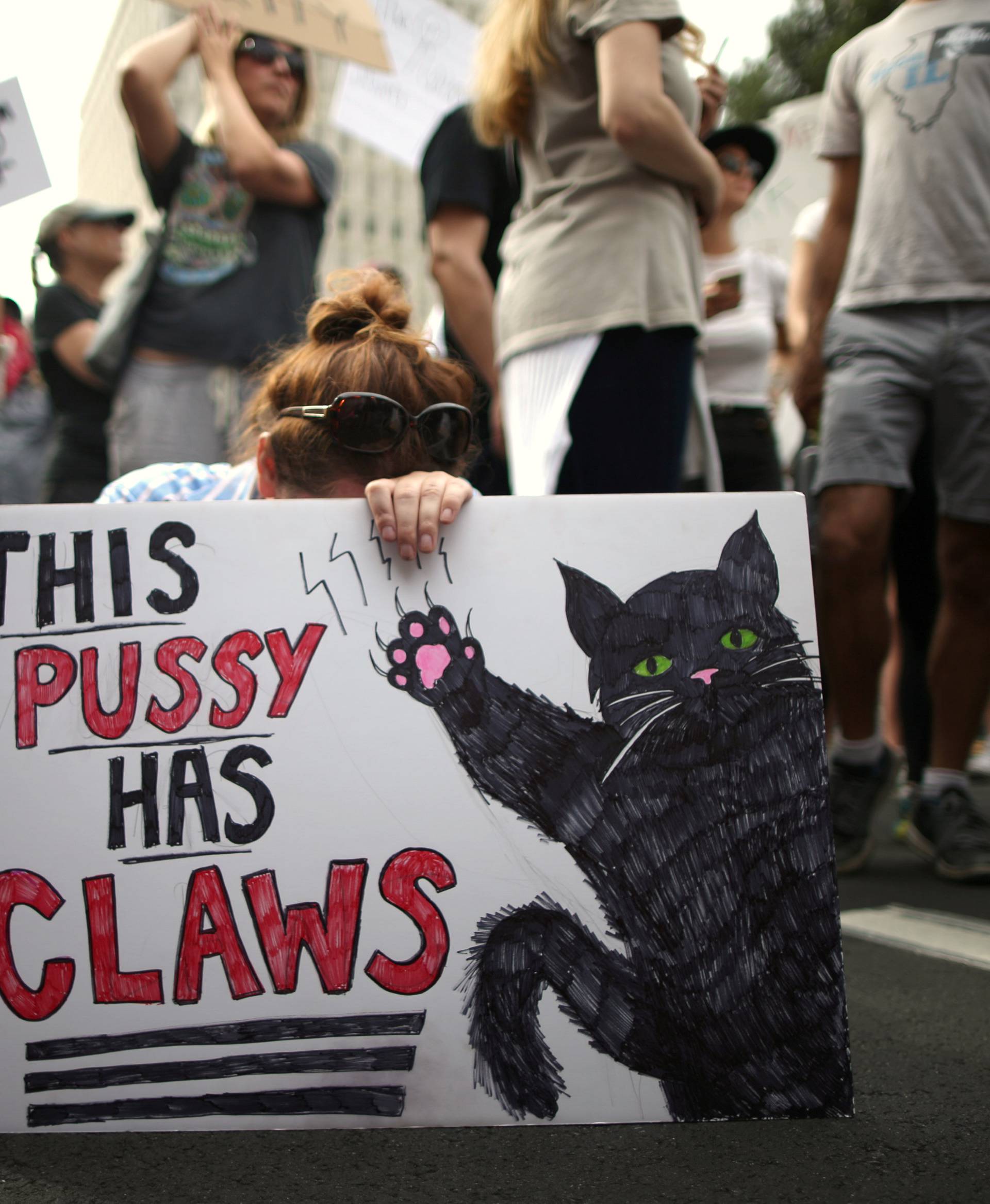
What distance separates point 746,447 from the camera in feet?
9.61

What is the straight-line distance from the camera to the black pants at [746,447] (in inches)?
114

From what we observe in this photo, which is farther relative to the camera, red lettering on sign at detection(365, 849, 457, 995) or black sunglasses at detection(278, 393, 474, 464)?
black sunglasses at detection(278, 393, 474, 464)

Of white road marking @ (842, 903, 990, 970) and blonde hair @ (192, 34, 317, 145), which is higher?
blonde hair @ (192, 34, 317, 145)

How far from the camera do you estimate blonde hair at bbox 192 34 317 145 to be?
8.03 feet

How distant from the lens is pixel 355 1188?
0.96 metres

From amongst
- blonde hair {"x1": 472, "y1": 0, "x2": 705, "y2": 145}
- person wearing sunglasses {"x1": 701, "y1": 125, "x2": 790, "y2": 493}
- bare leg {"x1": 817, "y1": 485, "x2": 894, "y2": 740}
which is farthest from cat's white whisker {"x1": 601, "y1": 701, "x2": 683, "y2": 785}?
person wearing sunglasses {"x1": 701, "y1": 125, "x2": 790, "y2": 493}

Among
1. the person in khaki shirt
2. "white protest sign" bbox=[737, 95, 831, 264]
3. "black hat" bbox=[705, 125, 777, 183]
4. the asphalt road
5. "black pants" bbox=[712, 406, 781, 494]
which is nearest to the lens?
the asphalt road

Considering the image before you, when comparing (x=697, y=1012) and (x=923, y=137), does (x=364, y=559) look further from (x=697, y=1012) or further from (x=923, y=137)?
(x=923, y=137)

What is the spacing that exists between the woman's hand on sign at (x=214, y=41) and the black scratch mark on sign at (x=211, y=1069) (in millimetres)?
1918

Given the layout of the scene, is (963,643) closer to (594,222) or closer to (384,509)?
(594,222)

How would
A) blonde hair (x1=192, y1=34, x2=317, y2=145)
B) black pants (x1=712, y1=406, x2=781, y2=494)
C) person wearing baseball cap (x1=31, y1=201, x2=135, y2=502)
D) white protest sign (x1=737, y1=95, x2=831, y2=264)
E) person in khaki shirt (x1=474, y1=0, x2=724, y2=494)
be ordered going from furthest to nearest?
white protest sign (x1=737, y1=95, x2=831, y2=264), black pants (x1=712, y1=406, x2=781, y2=494), person wearing baseball cap (x1=31, y1=201, x2=135, y2=502), blonde hair (x1=192, y1=34, x2=317, y2=145), person in khaki shirt (x1=474, y1=0, x2=724, y2=494)

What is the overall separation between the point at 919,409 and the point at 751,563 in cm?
120

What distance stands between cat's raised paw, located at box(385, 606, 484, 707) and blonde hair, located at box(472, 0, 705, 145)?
1.20 metres

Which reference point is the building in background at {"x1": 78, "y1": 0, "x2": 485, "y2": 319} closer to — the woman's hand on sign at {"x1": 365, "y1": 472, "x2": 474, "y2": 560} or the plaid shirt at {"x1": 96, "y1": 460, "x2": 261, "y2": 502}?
the plaid shirt at {"x1": 96, "y1": 460, "x2": 261, "y2": 502}
